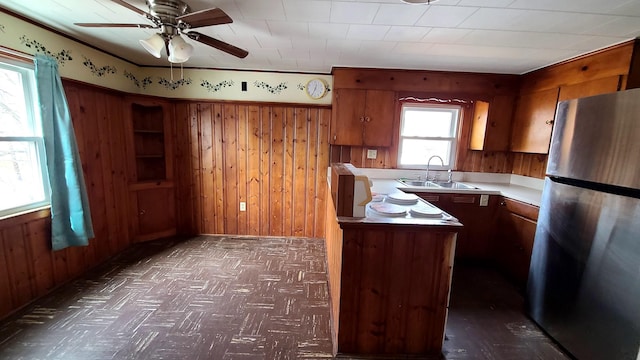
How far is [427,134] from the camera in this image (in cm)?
355

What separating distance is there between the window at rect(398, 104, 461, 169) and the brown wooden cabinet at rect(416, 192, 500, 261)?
0.78 m

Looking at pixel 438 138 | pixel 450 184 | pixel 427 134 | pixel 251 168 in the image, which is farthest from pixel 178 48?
pixel 450 184

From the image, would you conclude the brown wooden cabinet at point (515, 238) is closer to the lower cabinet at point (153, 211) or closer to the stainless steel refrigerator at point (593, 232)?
the stainless steel refrigerator at point (593, 232)

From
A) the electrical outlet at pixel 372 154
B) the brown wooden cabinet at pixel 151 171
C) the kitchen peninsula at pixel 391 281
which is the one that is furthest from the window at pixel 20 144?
the electrical outlet at pixel 372 154

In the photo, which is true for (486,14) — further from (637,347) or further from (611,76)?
(637,347)

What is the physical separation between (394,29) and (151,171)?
11.2 feet

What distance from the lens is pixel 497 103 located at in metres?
3.25

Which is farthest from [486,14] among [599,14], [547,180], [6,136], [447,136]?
[6,136]

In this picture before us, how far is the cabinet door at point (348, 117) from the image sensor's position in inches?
128

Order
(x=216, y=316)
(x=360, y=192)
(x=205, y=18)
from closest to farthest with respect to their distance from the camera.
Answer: (x=205, y=18) < (x=360, y=192) < (x=216, y=316)

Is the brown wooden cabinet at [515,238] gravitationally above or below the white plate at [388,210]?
below

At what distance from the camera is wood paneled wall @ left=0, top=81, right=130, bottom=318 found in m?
2.05

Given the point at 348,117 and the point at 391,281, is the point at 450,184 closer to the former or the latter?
the point at 348,117

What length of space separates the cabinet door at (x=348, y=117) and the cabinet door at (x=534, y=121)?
73.7 inches
